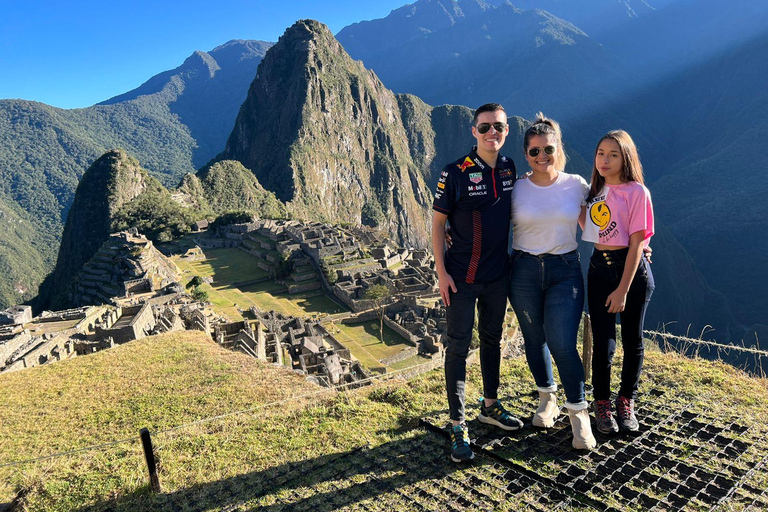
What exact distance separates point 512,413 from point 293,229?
44.0m

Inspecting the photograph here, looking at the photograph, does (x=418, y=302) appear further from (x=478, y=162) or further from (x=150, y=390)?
(x=478, y=162)

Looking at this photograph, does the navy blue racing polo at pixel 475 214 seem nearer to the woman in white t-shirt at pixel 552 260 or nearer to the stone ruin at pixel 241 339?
the woman in white t-shirt at pixel 552 260

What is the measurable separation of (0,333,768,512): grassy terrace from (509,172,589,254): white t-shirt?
144 cm

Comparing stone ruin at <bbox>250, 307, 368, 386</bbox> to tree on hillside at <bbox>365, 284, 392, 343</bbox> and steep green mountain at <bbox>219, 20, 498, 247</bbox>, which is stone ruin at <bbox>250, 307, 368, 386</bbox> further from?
steep green mountain at <bbox>219, 20, 498, 247</bbox>

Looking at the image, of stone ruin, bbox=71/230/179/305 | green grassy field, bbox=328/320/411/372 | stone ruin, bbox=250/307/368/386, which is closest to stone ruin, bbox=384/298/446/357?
green grassy field, bbox=328/320/411/372

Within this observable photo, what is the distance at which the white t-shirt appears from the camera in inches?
130

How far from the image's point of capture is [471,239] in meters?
3.32

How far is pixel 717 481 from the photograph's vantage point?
294 centimetres

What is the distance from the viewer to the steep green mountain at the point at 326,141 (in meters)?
114

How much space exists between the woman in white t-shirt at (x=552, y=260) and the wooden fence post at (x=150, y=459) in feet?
8.83

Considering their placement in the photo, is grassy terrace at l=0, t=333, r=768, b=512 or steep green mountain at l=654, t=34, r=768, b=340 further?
steep green mountain at l=654, t=34, r=768, b=340

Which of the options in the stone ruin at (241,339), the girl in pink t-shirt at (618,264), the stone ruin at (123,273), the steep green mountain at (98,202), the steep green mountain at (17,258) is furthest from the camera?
the steep green mountain at (98,202)

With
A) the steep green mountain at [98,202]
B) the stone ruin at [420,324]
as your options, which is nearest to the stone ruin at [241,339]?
the stone ruin at [420,324]

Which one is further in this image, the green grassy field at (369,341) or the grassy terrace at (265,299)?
the grassy terrace at (265,299)
